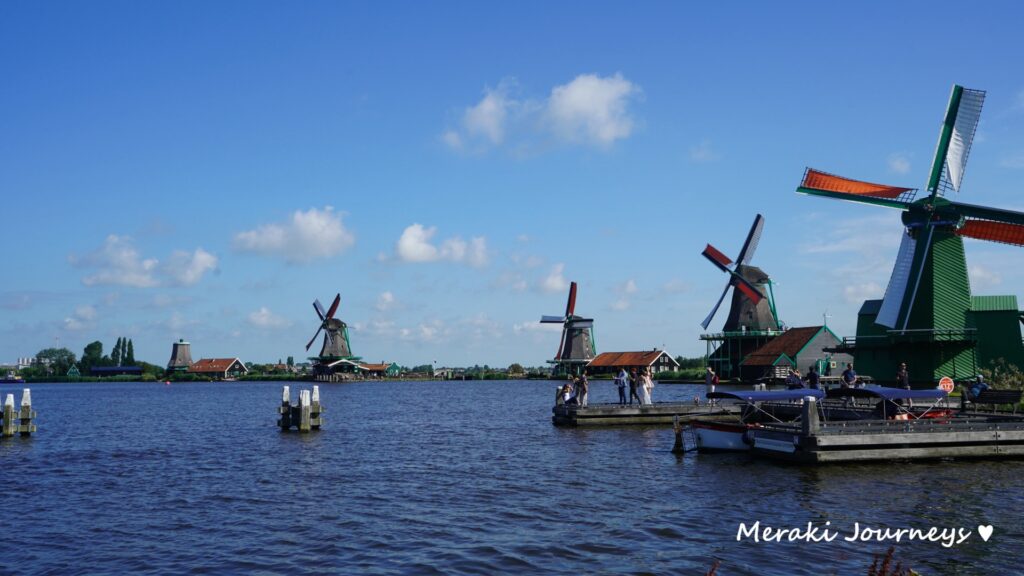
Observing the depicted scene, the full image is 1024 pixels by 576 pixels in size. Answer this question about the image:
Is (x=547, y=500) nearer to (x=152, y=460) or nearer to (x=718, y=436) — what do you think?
(x=718, y=436)

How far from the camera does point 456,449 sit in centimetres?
3023

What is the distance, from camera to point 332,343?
14212 centimetres

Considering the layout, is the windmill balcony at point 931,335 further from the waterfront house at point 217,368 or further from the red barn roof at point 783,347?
the waterfront house at point 217,368

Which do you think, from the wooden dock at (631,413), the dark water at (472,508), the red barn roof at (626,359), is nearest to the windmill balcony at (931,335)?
the wooden dock at (631,413)

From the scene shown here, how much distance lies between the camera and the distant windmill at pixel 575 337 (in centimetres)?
13288

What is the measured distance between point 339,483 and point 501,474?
4.87m

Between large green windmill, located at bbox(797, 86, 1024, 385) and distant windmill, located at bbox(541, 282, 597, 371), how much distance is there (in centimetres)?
8551

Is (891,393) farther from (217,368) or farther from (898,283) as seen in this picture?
(217,368)

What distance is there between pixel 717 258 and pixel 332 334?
77.4 meters

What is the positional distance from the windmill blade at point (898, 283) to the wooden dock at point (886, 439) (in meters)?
21.3

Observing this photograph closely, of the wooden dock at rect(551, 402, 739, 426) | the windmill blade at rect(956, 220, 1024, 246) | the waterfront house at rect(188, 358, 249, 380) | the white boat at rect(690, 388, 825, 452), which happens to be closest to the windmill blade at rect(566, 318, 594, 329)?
the waterfront house at rect(188, 358, 249, 380)

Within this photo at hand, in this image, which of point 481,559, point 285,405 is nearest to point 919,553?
point 481,559

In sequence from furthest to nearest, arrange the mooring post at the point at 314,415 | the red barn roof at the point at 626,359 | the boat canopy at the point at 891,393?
the red barn roof at the point at 626,359 < the mooring post at the point at 314,415 < the boat canopy at the point at 891,393

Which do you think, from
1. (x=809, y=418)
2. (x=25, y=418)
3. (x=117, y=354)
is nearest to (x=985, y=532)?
(x=809, y=418)
